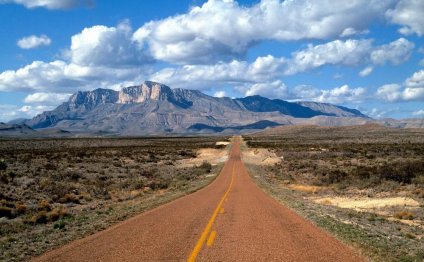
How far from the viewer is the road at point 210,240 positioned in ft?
31.4

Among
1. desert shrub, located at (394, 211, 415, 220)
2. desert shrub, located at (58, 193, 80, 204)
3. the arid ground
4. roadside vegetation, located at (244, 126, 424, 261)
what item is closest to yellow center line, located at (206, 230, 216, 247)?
the arid ground

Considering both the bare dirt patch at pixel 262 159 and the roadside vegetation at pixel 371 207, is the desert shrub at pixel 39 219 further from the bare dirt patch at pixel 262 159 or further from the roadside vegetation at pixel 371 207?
the bare dirt patch at pixel 262 159

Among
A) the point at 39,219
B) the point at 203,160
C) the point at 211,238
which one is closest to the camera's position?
the point at 211,238

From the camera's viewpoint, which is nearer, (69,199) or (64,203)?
(64,203)

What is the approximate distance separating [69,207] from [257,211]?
11.1m

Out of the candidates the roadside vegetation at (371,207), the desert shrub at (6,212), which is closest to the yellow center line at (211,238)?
the roadside vegetation at (371,207)

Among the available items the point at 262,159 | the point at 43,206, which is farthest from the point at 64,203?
the point at 262,159

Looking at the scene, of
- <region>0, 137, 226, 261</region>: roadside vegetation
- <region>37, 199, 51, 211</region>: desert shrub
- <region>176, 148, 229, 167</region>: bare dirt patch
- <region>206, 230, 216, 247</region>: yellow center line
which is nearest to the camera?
<region>206, 230, 216, 247</region>: yellow center line

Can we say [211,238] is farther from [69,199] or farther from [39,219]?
[69,199]

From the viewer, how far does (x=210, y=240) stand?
11.2 m

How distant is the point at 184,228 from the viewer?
13000mm

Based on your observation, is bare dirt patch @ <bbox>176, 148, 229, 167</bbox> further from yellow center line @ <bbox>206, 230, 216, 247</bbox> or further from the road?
yellow center line @ <bbox>206, 230, 216, 247</bbox>

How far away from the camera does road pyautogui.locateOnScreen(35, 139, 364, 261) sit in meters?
9.57

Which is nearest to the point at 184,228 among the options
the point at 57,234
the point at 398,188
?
the point at 57,234
